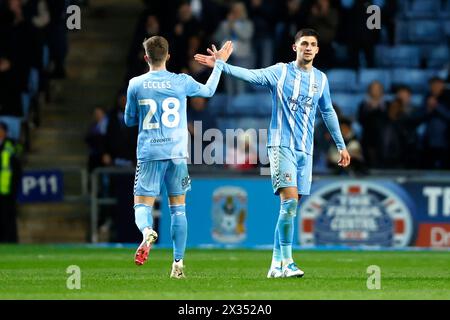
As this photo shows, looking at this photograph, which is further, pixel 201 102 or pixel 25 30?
pixel 25 30

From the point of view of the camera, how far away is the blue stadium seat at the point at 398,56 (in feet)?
83.0

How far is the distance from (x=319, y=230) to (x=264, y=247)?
86cm

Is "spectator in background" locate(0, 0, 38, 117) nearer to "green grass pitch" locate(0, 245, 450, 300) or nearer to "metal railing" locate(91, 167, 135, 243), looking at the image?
"metal railing" locate(91, 167, 135, 243)

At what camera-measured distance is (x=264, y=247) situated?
2152 cm

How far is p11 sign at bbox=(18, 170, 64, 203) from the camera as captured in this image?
76.0ft

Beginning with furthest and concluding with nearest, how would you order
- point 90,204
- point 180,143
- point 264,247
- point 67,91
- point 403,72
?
1. point 67,91
2. point 403,72
3. point 90,204
4. point 264,247
5. point 180,143

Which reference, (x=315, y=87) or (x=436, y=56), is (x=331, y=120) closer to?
(x=315, y=87)

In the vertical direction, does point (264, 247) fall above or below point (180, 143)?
below

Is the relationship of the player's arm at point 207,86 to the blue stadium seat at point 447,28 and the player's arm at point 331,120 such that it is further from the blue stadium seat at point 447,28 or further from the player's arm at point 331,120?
the blue stadium seat at point 447,28

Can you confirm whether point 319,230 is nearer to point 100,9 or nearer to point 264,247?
point 264,247

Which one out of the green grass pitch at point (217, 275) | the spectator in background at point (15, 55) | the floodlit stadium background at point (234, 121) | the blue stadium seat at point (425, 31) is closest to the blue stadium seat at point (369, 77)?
the floodlit stadium background at point (234, 121)

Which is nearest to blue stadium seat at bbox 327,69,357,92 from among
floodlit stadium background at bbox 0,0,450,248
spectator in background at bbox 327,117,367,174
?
floodlit stadium background at bbox 0,0,450,248

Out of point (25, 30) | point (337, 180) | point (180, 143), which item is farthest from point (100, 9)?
point (180, 143)

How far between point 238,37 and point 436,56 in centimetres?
355
